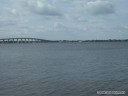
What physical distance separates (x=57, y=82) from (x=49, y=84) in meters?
1.58

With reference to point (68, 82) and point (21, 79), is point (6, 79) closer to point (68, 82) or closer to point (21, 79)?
point (21, 79)

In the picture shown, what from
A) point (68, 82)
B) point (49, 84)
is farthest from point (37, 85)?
point (68, 82)

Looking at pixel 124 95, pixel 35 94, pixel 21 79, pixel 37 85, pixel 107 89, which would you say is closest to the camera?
pixel 124 95

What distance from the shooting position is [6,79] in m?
33.2

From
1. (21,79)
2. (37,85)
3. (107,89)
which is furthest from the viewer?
(21,79)

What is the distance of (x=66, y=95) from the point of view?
77.7ft

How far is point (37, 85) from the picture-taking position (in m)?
28.3

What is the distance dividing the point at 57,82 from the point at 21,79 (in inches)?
214

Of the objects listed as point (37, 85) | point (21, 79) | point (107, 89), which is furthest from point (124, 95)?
point (21, 79)

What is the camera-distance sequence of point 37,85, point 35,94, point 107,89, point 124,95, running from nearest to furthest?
point 124,95, point 35,94, point 107,89, point 37,85

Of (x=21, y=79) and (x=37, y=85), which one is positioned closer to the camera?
(x=37, y=85)

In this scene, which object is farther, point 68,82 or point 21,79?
point 21,79

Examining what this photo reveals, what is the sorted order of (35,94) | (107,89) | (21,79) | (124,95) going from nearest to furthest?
(124,95), (35,94), (107,89), (21,79)

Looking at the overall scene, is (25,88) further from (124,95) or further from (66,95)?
(124,95)
